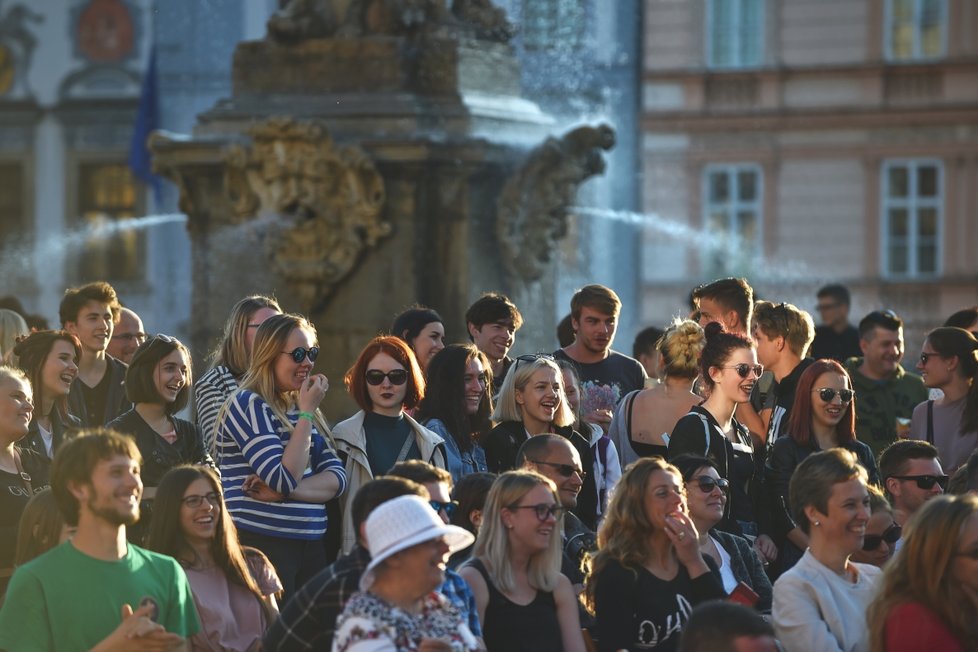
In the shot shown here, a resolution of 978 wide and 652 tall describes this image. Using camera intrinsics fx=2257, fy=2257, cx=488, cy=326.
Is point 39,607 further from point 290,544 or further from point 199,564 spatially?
point 290,544

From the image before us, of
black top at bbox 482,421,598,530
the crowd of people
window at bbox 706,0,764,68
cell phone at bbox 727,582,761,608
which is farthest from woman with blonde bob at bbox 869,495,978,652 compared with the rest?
window at bbox 706,0,764,68

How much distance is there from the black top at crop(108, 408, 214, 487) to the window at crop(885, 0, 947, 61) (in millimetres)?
32437

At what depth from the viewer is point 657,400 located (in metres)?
10.2

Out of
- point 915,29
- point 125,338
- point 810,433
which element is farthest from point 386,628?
point 915,29

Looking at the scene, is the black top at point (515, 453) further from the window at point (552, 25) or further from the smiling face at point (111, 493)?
the window at point (552, 25)

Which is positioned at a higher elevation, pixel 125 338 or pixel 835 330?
pixel 125 338

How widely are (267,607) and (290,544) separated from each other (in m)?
1.01

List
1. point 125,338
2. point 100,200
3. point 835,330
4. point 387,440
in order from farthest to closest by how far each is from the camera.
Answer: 1. point 100,200
2. point 835,330
3. point 125,338
4. point 387,440

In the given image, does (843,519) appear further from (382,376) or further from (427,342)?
(427,342)

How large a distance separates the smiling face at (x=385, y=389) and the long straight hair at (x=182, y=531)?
4.77 feet

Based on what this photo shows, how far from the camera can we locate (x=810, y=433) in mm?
9727

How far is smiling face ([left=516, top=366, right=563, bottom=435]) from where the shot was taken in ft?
31.2

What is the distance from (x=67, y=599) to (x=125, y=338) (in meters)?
4.72

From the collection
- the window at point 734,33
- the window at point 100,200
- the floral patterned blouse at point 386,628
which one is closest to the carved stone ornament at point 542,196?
the floral patterned blouse at point 386,628
